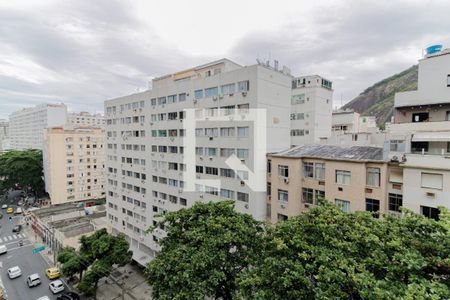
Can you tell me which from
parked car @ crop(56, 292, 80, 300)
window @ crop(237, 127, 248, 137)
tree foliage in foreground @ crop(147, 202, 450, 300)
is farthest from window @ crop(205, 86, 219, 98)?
parked car @ crop(56, 292, 80, 300)

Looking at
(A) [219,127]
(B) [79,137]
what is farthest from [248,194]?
(B) [79,137]

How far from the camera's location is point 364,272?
7418 mm

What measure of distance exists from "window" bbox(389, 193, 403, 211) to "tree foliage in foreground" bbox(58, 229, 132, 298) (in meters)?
25.0

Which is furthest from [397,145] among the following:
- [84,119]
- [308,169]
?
[84,119]

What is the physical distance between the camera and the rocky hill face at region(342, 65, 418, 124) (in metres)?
91.2

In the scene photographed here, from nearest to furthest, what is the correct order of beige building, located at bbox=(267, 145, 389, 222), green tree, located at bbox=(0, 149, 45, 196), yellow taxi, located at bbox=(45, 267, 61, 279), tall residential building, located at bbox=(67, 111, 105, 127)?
beige building, located at bbox=(267, 145, 389, 222)
yellow taxi, located at bbox=(45, 267, 61, 279)
green tree, located at bbox=(0, 149, 45, 196)
tall residential building, located at bbox=(67, 111, 105, 127)

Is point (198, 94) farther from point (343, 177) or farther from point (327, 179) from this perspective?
point (343, 177)

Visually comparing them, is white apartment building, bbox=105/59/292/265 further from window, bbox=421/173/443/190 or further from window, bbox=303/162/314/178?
window, bbox=421/173/443/190

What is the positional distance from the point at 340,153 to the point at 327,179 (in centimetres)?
256

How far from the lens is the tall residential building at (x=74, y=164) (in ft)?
166

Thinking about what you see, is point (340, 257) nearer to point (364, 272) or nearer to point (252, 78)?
point (364, 272)

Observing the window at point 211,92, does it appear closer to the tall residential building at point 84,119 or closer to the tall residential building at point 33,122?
the tall residential building at point 33,122

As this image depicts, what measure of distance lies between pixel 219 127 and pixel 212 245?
12.7 metres

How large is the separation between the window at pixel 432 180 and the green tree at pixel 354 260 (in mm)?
5172
